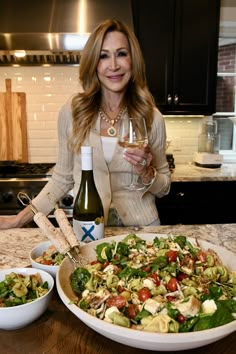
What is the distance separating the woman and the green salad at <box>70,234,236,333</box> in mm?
584

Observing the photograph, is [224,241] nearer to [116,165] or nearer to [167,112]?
[116,165]

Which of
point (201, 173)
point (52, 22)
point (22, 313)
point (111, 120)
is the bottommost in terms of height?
point (201, 173)

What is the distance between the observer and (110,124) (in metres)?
1.53

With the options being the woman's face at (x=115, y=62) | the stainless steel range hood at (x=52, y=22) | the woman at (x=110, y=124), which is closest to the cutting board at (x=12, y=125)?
the stainless steel range hood at (x=52, y=22)

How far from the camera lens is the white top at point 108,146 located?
1.49m

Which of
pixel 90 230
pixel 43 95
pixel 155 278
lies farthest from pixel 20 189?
pixel 155 278

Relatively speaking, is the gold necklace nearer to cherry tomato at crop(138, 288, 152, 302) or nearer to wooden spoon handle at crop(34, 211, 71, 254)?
wooden spoon handle at crop(34, 211, 71, 254)

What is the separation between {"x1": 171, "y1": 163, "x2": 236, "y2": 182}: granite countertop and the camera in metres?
2.66

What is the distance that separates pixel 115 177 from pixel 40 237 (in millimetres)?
423

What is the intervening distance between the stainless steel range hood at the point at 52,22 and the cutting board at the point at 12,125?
550mm

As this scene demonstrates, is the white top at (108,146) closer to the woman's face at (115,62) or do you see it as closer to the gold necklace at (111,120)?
the gold necklace at (111,120)

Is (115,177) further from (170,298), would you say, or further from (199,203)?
(199,203)

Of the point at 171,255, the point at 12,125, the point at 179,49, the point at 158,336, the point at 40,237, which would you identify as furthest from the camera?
the point at 12,125

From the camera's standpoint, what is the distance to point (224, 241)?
1.22 metres
